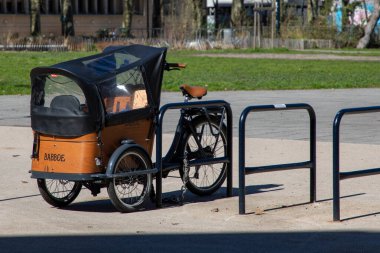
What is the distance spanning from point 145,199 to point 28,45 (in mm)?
49750

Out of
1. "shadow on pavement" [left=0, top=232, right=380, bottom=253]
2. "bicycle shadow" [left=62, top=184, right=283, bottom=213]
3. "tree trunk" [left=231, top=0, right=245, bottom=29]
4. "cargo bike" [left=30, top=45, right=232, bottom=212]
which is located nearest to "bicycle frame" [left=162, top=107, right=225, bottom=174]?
"cargo bike" [left=30, top=45, right=232, bottom=212]

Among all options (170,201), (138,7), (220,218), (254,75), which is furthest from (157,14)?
(220,218)

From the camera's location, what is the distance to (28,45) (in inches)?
2277

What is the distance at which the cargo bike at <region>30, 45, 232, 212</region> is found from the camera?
8.77 m

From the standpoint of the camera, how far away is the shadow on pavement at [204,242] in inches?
293

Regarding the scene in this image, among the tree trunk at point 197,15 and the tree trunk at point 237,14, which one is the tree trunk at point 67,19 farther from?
the tree trunk at point 237,14

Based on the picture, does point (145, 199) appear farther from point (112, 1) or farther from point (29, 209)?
point (112, 1)

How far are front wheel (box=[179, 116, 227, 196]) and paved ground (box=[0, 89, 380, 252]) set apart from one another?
0.45 feet

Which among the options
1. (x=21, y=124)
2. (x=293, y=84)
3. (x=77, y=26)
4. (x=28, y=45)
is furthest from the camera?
(x=77, y=26)

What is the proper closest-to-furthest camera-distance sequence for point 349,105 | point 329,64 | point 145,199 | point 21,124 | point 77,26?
point 145,199 → point 21,124 → point 349,105 → point 329,64 → point 77,26

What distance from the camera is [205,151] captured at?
9.83m

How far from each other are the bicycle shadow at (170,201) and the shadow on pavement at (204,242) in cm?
122

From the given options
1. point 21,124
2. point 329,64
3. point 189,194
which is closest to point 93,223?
point 189,194

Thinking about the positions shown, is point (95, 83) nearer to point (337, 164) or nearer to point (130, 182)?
point (130, 182)
